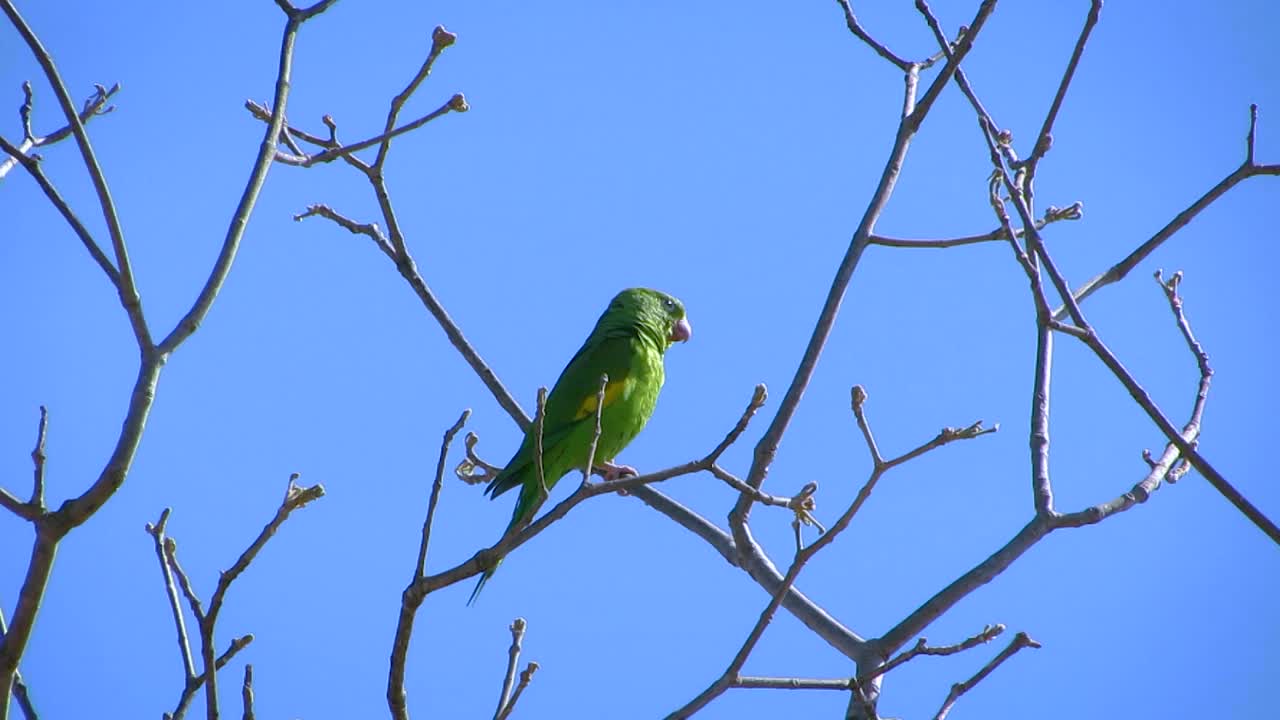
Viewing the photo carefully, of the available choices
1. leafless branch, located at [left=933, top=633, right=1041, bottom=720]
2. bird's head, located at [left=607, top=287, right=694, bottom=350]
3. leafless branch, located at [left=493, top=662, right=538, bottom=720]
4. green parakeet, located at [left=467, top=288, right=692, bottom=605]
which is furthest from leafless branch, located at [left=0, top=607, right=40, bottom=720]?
bird's head, located at [left=607, top=287, right=694, bottom=350]

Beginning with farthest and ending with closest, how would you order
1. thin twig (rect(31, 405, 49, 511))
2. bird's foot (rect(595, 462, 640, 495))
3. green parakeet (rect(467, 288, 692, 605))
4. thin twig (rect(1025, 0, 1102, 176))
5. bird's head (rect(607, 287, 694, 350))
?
bird's head (rect(607, 287, 694, 350)), bird's foot (rect(595, 462, 640, 495)), green parakeet (rect(467, 288, 692, 605)), thin twig (rect(1025, 0, 1102, 176)), thin twig (rect(31, 405, 49, 511))

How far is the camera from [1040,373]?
14.1 ft

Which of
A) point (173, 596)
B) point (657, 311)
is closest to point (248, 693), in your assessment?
point (173, 596)

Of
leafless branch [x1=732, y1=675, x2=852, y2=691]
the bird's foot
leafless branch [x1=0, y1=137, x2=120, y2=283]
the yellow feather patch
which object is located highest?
the yellow feather patch

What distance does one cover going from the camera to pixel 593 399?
6.55 metres

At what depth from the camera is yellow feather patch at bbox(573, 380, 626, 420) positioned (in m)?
6.51

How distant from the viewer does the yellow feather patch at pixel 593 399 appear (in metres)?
6.51

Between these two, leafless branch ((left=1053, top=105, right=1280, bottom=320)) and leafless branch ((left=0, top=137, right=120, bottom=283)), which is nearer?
leafless branch ((left=0, top=137, right=120, bottom=283))

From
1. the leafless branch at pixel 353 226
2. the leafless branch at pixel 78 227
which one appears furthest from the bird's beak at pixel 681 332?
the leafless branch at pixel 78 227

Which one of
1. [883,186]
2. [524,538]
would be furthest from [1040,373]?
[524,538]

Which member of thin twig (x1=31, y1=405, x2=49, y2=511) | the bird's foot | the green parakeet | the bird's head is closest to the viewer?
thin twig (x1=31, y1=405, x2=49, y2=511)

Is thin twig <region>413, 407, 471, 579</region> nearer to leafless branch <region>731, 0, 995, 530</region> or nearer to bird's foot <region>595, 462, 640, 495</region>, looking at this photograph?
leafless branch <region>731, 0, 995, 530</region>

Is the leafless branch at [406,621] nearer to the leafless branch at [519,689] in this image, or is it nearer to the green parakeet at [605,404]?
the leafless branch at [519,689]

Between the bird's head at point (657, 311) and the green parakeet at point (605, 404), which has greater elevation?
the bird's head at point (657, 311)
